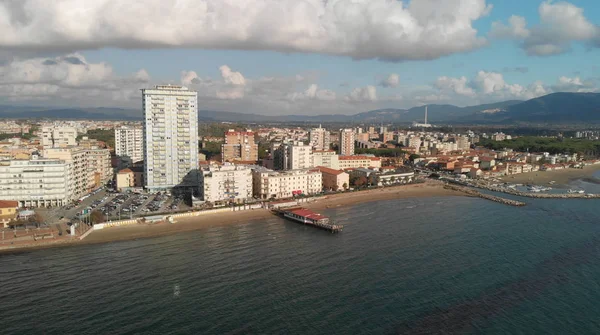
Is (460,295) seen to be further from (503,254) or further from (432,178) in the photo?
(432,178)

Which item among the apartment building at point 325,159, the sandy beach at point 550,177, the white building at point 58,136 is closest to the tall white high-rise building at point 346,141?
the apartment building at point 325,159

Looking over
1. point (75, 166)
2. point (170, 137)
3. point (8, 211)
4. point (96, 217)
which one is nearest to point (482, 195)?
point (170, 137)

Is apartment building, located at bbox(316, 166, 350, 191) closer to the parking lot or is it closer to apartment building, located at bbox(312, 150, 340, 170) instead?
apartment building, located at bbox(312, 150, 340, 170)

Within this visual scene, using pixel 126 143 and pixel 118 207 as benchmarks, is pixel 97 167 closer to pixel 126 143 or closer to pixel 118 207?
pixel 126 143

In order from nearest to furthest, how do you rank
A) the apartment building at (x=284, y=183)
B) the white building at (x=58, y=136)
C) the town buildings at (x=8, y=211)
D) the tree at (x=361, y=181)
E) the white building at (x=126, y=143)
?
the town buildings at (x=8, y=211) < the apartment building at (x=284, y=183) < the tree at (x=361, y=181) < the white building at (x=58, y=136) < the white building at (x=126, y=143)

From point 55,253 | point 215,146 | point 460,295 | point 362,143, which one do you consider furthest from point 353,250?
point 362,143

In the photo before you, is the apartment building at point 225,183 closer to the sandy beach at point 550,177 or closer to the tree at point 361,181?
the tree at point 361,181
